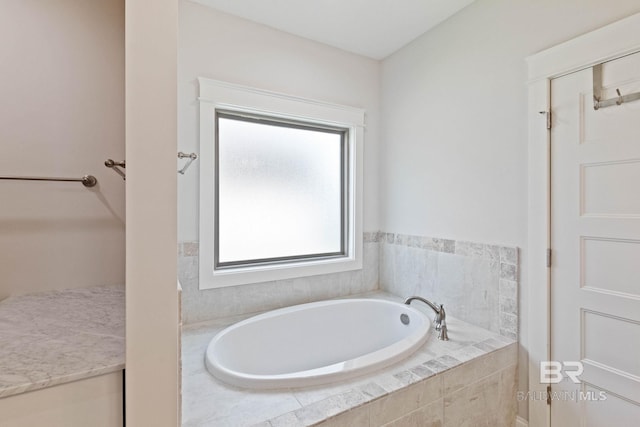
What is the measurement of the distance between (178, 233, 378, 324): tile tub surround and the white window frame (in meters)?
0.05

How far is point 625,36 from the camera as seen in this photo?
1.31 meters

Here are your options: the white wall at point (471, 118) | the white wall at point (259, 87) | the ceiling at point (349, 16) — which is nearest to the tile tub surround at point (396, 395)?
the white wall at point (471, 118)

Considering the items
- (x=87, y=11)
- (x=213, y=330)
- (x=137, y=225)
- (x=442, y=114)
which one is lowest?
(x=213, y=330)

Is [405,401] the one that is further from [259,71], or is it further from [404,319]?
[259,71]

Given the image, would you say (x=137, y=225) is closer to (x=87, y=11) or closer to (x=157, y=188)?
(x=157, y=188)

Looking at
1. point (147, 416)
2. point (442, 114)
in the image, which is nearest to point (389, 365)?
point (147, 416)

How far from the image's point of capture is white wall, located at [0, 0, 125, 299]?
1.27 meters

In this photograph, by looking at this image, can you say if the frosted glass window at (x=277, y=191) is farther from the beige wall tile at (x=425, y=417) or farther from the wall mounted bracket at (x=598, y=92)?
the wall mounted bracket at (x=598, y=92)

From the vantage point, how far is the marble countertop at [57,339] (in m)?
0.73

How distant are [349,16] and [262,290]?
2.11 metres

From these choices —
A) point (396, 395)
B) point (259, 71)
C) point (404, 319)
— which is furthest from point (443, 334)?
point (259, 71)

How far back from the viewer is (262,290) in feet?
7.30

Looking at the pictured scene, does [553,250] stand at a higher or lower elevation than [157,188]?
lower

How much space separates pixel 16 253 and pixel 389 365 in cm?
179
